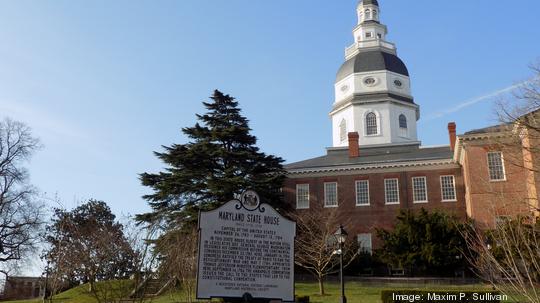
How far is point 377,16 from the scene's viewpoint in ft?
206

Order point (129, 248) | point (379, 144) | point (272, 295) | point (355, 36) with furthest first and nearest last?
1. point (355, 36)
2. point (379, 144)
3. point (129, 248)
4. point (272, 295)

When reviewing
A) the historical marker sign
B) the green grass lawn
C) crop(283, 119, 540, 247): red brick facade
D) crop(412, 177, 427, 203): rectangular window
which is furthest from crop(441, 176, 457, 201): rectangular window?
the historical marker sign

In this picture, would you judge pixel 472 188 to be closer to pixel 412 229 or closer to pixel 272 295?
pixel 412 229

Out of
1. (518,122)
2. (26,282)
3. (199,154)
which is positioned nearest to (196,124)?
(199,154)

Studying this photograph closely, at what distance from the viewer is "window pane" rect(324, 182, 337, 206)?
42344 mm

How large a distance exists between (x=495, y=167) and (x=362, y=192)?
34.1 ft

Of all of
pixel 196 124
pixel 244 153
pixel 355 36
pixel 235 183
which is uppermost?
pixel 355 36

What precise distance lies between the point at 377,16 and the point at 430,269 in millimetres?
37764

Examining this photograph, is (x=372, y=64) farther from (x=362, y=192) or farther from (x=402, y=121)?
(x=362, y=192)

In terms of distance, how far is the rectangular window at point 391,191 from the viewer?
41.4 meters

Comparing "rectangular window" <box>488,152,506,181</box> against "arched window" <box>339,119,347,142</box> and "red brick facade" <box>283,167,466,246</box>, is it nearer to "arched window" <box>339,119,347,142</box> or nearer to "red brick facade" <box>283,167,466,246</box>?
"red brick facade" <box>283,167,466,246</box>

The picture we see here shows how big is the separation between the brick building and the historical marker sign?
706 inches

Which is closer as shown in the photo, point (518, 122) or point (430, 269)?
point (518, 122)

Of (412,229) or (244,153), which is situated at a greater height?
(244,153)
